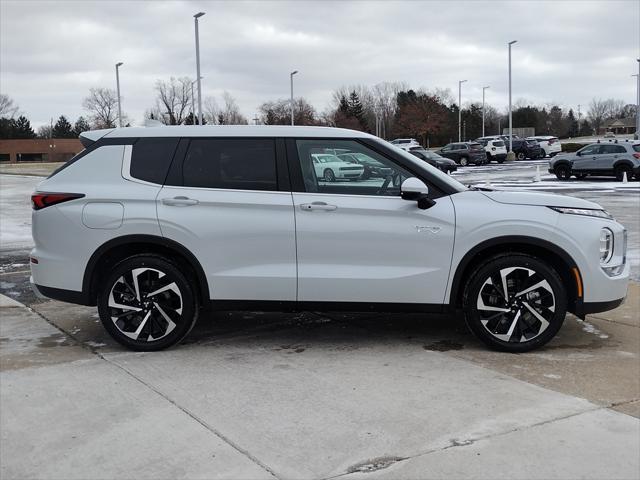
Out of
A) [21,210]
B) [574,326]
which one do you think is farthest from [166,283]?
[21,210]

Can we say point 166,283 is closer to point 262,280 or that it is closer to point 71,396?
point 262,280

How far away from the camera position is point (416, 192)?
16.7ft

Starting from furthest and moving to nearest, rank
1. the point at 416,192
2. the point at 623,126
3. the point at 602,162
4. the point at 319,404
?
1. the point at 623,126
2. the point at 602,162
3. the point at 416,192
4. the point at 319,404

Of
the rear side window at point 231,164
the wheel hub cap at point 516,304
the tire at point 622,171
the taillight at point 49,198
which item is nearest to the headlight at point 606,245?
the wheel hub cap at point 516,304

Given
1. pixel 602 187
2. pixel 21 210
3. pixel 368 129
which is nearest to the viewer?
pixel 21 210

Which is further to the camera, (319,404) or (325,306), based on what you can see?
(325,306)

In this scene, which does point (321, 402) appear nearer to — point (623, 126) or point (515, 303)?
point (515, 303)

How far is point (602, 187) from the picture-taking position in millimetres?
24344

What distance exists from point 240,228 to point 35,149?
10959 centimetres

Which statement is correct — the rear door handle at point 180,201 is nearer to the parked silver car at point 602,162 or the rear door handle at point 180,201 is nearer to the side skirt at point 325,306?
the side skirt at point 325,306

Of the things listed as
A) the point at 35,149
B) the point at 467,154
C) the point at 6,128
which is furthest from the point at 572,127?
the point at 6,128

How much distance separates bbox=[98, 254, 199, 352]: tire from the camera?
5.32 meters

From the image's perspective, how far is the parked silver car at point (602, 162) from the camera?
27.7 meters

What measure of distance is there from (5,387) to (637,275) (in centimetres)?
718
